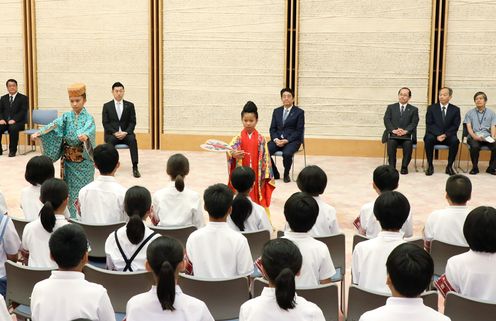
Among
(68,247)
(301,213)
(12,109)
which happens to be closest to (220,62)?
(12,109)

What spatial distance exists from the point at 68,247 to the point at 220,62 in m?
10.1

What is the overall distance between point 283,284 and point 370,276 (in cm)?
138

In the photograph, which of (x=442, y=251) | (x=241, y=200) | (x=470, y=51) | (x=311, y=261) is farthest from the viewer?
(x=470, y=51)

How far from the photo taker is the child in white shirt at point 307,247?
397 cm

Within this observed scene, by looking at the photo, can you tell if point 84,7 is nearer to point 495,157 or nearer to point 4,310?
point 495,157

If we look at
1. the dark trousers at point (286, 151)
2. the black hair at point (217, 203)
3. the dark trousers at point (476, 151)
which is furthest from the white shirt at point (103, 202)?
the dark trousers at point (476, 151)

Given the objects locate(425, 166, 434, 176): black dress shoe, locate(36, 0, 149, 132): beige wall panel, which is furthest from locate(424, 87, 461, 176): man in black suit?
locate(36, 0, 149, 132): beige wall panel

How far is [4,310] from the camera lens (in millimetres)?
2947

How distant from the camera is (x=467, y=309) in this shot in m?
3.48

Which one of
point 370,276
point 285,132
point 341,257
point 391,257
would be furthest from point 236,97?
point 391,257

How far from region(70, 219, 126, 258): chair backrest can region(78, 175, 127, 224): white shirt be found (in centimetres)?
44

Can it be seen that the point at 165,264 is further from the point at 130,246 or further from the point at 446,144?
the point at 446,144

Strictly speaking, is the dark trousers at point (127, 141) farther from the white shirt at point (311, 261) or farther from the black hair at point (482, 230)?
the black hair at point (482, 230)

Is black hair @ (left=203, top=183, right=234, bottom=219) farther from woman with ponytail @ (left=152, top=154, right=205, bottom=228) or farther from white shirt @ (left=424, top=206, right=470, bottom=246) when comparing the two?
white shirt @ (left=424, top=206, right=470, bottom=246)
